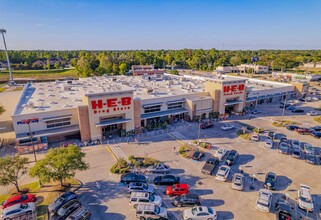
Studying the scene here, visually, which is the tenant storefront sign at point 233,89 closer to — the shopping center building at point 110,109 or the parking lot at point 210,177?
the shopping center building at point 110,109

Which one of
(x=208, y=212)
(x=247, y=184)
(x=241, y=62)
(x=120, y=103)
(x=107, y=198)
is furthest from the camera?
(x=241, y=62)

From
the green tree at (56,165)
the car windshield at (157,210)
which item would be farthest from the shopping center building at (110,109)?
the car windshield at (157,210)

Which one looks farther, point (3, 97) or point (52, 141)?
point (3, 97)

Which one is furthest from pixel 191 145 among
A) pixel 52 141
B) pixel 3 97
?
pixel 3 97

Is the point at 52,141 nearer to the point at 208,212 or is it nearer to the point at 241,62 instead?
the point at 208,212

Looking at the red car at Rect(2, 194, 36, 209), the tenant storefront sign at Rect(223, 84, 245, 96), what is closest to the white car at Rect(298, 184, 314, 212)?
the red car at Rect(2, 194, 36, 209)

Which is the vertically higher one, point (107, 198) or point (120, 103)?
point (120, 103)

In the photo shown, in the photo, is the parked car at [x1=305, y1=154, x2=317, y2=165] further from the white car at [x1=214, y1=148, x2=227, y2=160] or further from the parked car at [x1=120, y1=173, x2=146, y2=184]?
the parked car at [x1=120, y1=173, x2=146, y2=184]
